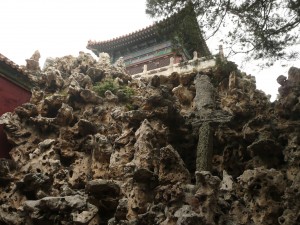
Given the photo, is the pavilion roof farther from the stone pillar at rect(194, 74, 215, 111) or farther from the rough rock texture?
the stone pillar at rect(194, 74, 215, 111)

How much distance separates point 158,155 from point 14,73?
602 cm

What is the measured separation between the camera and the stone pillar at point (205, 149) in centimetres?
606

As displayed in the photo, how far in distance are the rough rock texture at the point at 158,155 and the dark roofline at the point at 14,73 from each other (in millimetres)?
436

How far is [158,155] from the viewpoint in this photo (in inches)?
259

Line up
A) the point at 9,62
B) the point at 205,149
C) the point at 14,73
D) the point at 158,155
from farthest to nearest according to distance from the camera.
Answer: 1. the point at 14,73
2. the point at 9,62
3. the point at 158,155
4. the point at 205,149

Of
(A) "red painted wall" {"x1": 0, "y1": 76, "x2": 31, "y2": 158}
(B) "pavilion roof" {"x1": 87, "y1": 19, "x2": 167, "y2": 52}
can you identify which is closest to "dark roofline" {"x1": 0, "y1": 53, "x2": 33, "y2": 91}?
(A) "red painted wall" {"x1": 0, "y1": 76, "x2": 31, "y2": 158}

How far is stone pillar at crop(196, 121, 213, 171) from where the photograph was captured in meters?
6.06

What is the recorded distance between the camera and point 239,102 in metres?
8.36

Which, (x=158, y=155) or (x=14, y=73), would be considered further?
(x=14, y=73)

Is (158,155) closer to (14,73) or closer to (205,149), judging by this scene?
(205,149)

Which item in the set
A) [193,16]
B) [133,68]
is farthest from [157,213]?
[133,68]

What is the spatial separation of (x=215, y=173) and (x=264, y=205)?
6.50 ft

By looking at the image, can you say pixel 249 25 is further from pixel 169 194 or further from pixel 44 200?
pixel 44 200

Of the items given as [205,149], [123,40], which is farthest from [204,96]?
[123,40]
